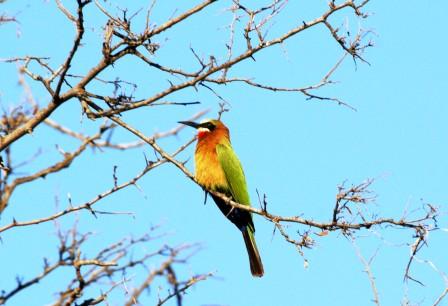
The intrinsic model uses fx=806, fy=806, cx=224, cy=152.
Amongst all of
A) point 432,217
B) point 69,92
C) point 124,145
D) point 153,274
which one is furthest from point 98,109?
point 153,274


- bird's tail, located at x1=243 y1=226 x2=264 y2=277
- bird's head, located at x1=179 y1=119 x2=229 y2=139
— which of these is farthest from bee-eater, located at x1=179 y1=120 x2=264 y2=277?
bird's head, located at x1=179 y1=119 x2=229 y2=139

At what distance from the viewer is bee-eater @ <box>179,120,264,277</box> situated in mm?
7828

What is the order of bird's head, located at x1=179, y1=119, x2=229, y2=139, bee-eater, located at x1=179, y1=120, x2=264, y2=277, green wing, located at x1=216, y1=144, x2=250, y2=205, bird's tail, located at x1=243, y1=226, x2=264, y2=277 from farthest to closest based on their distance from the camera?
1. bird's head, located at x1=179, y1=119, x2=229, y2=139
2. green wing, located at x1=216, y1=144, x2=250, y2=205
3. bee-eater, located at x1=179, y1=120, x2=264, y2=277
4. bird's tail, located at x1=243, y1=226, x2=264, y2=277

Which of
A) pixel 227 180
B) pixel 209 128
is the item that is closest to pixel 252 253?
pixel 227 180

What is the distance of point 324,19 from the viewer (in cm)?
507

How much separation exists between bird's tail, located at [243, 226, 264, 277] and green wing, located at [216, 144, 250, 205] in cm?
31

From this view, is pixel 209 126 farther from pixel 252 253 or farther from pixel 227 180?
pixel 252 253

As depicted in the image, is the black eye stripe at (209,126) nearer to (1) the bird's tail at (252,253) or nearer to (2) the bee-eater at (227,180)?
(2) the bee-eater at (227,180)

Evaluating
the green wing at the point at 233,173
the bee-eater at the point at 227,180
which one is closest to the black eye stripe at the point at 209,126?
the bee-eater at the point at 227,180

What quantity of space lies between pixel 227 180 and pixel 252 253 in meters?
0.75

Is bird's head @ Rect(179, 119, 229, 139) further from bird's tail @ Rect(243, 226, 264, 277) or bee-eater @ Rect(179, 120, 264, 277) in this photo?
bird's tail @ Rect(243, 226, 264, 277)

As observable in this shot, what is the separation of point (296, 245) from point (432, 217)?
0.91m

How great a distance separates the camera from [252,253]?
7801 millimetres

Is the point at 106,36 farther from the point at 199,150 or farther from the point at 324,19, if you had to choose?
the point at 199,150
